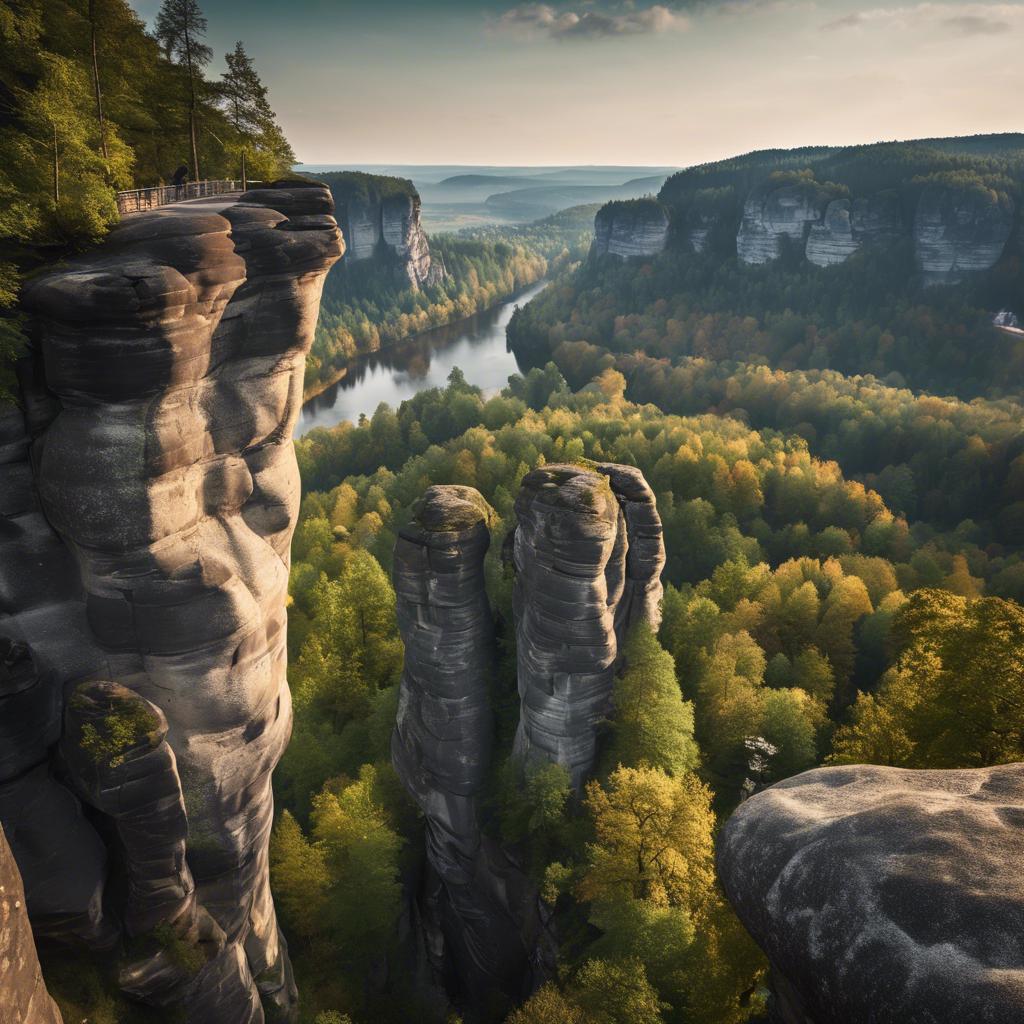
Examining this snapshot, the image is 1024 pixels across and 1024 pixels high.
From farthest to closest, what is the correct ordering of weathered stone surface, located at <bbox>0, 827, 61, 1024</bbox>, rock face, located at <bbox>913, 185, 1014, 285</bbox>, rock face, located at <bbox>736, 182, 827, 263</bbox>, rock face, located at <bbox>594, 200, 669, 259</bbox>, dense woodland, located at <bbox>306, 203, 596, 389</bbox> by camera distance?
rock face, located at <bbox>594, 200, 669, 259</bbox>
dense woodland, located at <bbox>306, 203, 596, 389</bbox>
rock face, located at <bbox>736, 182, 827, 263</bbox>
rock face, located at <bbox>913, 185, 1014, 285</bbox>
weathered stone surface, located at <bbox>0, 827, 61, 1024</bbox>

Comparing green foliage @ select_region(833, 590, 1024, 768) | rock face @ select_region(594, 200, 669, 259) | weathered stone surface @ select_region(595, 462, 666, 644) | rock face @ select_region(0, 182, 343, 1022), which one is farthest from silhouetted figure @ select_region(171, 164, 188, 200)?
rock face @ select_region(594, 200, 669, 259)

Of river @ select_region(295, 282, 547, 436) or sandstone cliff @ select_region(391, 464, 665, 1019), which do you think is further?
river @ select_region(295, 282, 547, 436)

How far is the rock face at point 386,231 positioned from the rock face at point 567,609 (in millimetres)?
131927

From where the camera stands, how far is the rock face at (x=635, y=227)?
12238cm

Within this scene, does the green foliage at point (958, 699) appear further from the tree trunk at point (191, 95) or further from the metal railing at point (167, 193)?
the tree trunk at point (191, 95)

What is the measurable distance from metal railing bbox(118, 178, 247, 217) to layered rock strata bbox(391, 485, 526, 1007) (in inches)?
400

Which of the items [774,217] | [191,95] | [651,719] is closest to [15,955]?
[651,719]

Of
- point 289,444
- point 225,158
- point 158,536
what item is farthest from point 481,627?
point 225,158

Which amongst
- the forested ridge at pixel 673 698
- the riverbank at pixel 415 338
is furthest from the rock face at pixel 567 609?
the riverbank at pixel 415 338

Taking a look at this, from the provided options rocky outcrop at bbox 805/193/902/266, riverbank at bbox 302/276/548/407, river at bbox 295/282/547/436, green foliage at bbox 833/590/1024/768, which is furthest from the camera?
rocky outcrop at bbox 805/193/902/266

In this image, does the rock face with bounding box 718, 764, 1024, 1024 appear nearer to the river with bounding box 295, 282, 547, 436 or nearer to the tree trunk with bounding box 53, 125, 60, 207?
the tree trunk with bounding box 53, 125, 60, 207

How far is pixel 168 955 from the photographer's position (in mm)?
13617

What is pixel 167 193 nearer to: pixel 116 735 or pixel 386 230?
pixel 116 735

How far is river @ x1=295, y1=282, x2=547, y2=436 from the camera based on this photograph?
293ft
